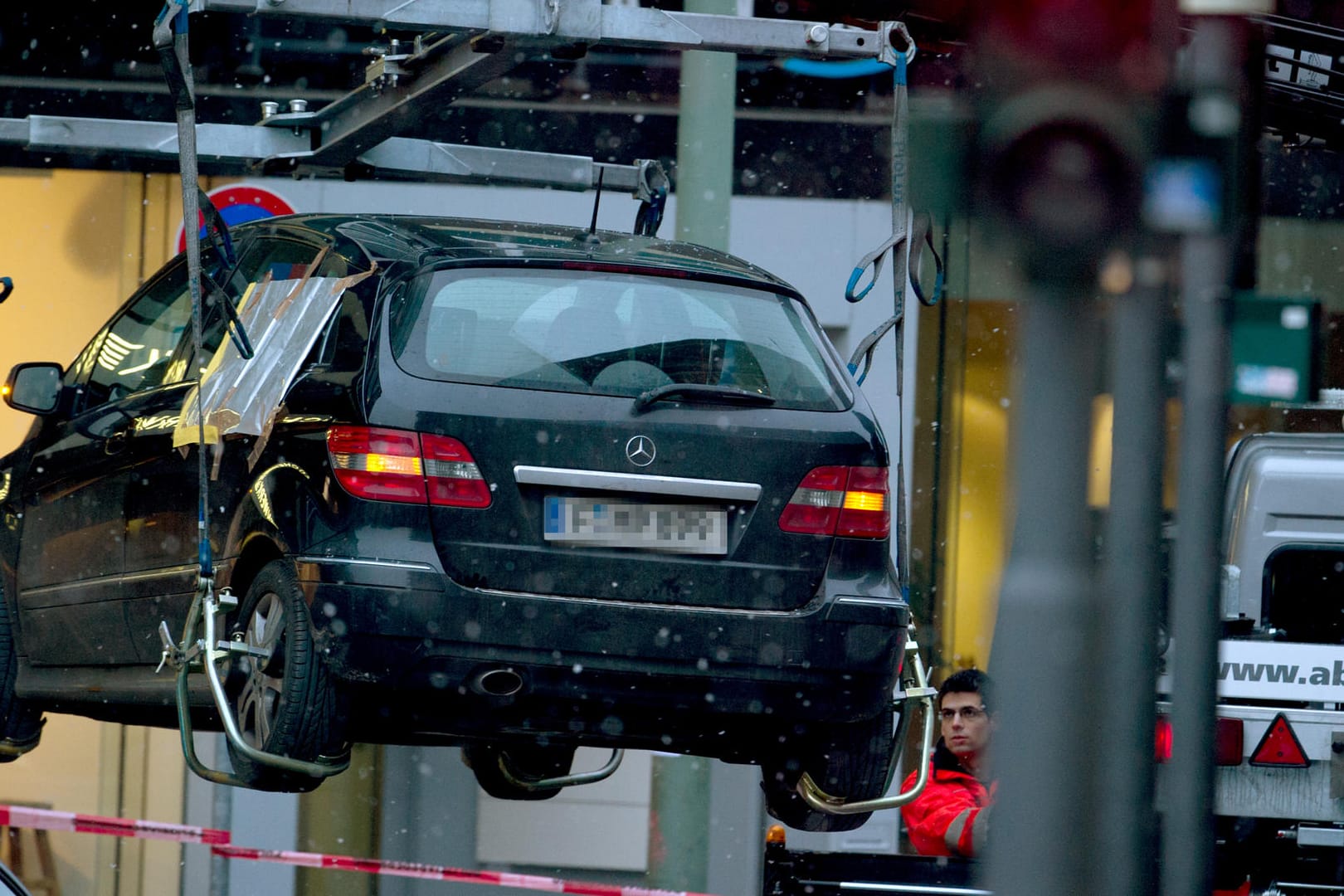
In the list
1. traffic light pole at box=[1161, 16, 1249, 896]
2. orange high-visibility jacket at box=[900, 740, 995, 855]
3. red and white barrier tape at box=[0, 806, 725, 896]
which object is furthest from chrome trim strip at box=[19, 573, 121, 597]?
traffic light pole at box=[1161, 16, 1249, 896]

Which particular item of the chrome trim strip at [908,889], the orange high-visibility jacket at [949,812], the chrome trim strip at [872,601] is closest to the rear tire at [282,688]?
the chrome trim strip at [872,601]

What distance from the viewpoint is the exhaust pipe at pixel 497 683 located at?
18.3 ft

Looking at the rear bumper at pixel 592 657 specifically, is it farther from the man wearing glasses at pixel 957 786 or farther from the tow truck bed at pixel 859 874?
the man wearing glasses at pixel 957 786

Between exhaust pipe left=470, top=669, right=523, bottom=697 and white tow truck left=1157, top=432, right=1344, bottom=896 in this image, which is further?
white tow truck left=1157, top=432, right=1344, bottom=896

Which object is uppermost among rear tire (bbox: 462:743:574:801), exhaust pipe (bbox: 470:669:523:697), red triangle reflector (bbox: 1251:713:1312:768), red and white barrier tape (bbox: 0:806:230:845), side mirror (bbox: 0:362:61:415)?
side mirror (bbox: 0:362:61:415)

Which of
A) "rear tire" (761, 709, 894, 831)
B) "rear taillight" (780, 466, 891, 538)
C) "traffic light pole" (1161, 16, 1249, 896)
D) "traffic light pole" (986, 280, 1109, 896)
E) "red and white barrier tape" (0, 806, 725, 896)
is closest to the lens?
"traffic light pole" (986, 280, 1109, 896)

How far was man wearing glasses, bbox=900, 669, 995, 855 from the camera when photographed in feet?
22.4

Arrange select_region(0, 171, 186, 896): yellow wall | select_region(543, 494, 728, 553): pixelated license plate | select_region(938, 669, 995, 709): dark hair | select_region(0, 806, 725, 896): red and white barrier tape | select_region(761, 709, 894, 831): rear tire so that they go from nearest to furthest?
select_region(543, 494, 728, 553): pixelated license plate → select_region(761, 709, 894, 831): rear tire → select_region(938, 669, 995, 709): dark hair → select_region(0, 806, 725, 896): red and white barrier tape → select_region(0, 171, 186, 896): yellow wall

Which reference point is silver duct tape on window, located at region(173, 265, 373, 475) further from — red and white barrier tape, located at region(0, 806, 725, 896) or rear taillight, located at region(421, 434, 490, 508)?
red and white barrier tape, located at region(0, 806, 725, 896)

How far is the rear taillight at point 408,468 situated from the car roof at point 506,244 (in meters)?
0.54

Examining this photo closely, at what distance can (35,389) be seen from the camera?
23.4ft

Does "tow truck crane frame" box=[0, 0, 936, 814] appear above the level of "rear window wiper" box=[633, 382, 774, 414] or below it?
above

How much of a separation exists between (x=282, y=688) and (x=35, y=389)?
78.0 inches

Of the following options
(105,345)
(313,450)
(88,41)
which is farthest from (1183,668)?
(88,41)
